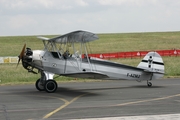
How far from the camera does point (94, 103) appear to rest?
44.9 ft

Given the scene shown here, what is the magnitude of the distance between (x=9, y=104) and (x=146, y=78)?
8007mm

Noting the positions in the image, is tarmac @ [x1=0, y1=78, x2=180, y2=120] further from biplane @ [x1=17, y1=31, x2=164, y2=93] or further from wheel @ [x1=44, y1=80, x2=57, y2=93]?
biplane @ [x1=17, y1=31, x2=164, y2=93]

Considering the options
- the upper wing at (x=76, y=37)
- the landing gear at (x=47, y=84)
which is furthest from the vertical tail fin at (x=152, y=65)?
the landing gear at (x=47, y=84)

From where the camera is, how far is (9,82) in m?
22.0

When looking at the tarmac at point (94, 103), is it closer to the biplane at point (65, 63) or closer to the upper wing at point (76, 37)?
the biplane at point (65, 63)

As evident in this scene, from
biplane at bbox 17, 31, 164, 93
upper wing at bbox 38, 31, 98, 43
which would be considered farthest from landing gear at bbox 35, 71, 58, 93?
upper wing at bbox 38, 31, 98, 43

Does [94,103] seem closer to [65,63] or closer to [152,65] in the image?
[65,63]

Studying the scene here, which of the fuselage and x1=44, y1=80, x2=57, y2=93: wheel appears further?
the fuselage

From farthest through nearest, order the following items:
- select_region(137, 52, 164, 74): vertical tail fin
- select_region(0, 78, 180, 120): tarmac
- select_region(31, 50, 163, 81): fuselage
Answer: select_region(137, 52, 164, 74): vertical tail fin
select_region(31, 50, 163, 81): fuselage
select_region(0, 78, 180, 120): tarmac

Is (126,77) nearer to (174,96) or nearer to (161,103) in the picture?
(174,96)

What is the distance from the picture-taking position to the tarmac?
11.2 meters

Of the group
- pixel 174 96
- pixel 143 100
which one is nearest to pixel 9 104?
pixel 143 100

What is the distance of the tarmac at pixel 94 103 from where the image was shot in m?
11.2

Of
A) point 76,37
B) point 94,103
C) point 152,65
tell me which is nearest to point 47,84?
point 76,37
